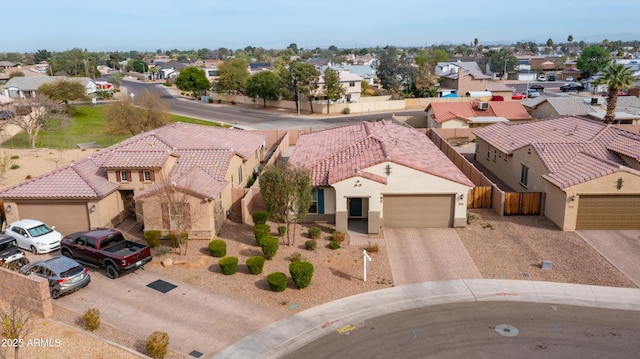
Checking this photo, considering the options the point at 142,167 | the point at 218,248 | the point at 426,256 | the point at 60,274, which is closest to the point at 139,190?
the point at 142,167

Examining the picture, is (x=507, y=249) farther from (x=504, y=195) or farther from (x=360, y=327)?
Answer: (x=360, y=327)

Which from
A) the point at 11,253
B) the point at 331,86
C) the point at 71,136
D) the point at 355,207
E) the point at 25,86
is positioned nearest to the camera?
the point at 11,253

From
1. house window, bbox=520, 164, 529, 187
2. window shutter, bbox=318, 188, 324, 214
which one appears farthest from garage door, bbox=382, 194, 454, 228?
house window, bbox=520, 164, 529, 187

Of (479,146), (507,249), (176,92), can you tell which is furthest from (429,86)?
(507,249)

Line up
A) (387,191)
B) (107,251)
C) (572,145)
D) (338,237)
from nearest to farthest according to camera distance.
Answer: (107,251)
(338,237)
(387,191)
(572,145)

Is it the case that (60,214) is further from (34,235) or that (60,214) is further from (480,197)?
(480,197)

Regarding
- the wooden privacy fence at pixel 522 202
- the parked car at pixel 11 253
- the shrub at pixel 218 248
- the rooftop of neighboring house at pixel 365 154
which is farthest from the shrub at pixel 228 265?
the wooden privacy fence at pixel 522 202

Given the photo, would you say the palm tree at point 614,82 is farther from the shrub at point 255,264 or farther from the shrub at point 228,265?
the shrub at point 228,265
